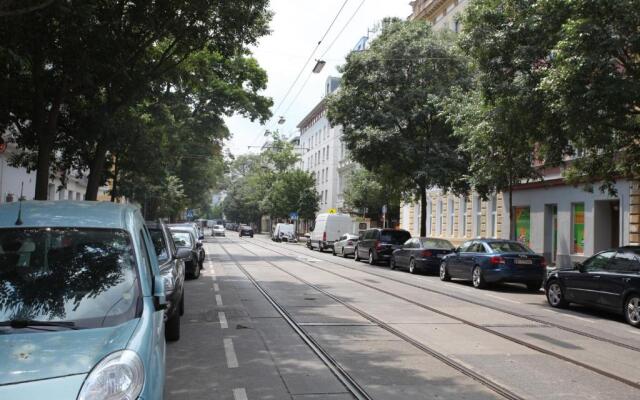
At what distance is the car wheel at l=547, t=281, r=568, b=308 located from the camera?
13.0m

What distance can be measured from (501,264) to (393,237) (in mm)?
11119

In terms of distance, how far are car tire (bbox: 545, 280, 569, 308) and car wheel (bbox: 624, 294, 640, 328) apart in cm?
203

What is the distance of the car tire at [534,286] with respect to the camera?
16906mm

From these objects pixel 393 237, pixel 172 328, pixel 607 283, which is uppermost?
pixel 393 237

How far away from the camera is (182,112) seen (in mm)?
34188

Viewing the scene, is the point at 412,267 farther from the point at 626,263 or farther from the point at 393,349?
the point at 393,349

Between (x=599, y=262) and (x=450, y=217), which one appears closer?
(x=599, y=262)

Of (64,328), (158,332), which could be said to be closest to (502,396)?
(158,332)

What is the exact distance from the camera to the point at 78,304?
393cm

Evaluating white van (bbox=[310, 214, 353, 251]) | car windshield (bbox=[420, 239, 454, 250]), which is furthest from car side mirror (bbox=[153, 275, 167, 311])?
white van (bbox=[310, 214, 353, 251])

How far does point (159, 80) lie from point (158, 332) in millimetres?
16144

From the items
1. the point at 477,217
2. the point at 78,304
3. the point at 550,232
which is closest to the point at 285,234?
the point at 477,217

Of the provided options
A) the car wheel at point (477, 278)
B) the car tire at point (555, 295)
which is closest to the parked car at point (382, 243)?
the car wheel at point (477, 278)

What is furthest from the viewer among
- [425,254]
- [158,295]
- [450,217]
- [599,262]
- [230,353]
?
[450,217]
